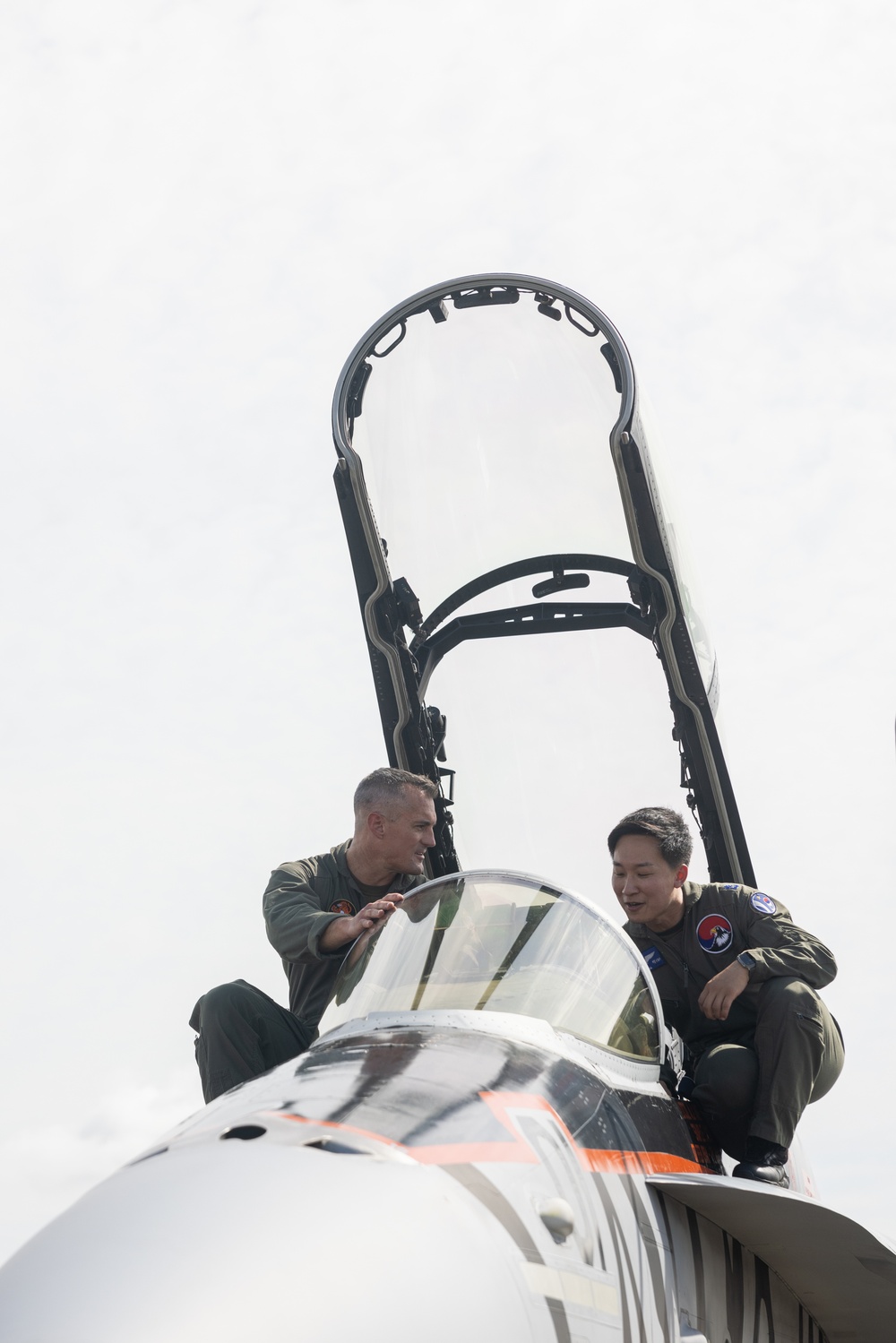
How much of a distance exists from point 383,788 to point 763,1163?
238cm

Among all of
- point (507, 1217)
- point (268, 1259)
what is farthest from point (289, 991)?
point (268, 1259)

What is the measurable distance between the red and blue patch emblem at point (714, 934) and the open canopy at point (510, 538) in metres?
1.22

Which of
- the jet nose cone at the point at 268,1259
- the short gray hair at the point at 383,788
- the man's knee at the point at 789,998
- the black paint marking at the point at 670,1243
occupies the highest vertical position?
the short gray hair at the point at 383,788

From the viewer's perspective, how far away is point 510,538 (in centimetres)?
676

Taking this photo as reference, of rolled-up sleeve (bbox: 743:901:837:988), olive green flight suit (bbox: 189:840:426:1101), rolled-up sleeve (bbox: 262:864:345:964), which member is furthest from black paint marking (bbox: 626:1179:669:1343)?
rolled-up sleeve (bbox: 262:864:345:964)

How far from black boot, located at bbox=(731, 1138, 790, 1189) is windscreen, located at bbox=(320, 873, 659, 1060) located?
0.53 meters

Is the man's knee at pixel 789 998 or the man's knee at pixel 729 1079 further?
the man's knee at pixel 789 998

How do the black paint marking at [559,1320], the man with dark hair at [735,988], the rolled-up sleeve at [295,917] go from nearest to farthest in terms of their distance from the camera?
the black paint marking at [559,1320]
the man with dark hair at [735,988]
the rolled-up sleeve at [295,917]

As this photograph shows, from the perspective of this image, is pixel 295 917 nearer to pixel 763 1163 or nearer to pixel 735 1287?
pixel 763 1163

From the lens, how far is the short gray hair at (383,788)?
5.59 m

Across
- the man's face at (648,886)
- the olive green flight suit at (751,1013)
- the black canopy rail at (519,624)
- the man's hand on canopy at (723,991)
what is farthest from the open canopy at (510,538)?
the man's hand on canopy at (723,991)

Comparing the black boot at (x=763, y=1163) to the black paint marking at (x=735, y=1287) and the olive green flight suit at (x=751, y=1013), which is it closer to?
the olive green flight suit at (x=751, y=1013)

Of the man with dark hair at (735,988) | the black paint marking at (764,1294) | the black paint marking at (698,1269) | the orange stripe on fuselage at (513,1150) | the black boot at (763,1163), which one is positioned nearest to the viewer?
the orange stripe on fuselage at (513,1150)

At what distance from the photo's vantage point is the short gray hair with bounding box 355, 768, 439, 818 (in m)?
Answer: 5.59
